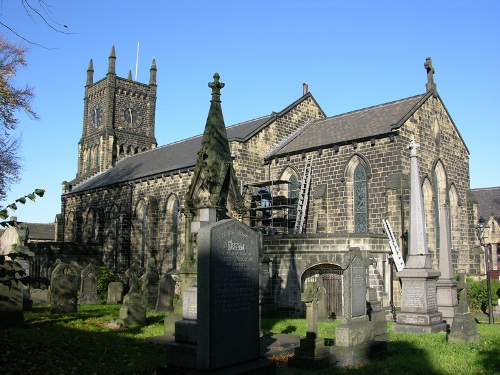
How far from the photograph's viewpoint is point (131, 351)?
11.4m

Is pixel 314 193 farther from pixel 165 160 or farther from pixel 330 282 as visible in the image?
pixel 165 160

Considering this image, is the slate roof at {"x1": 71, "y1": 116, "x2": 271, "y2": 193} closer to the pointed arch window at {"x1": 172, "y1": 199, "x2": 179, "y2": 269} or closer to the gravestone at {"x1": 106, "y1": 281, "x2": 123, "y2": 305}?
the pointed arch window at {"x1": 172, "y1": 199, "x2": 179, "y2": 269}

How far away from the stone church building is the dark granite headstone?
6909 millimetres

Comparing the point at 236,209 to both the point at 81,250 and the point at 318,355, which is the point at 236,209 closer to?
the point at 318,355

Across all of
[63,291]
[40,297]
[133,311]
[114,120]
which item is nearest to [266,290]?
[133,311]

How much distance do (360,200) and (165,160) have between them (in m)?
17.4

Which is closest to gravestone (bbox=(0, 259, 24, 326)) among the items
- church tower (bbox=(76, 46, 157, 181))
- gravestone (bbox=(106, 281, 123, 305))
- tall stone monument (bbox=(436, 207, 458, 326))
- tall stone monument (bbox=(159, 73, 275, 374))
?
tall stone monument (bbox=(159, 73, 275, 374))

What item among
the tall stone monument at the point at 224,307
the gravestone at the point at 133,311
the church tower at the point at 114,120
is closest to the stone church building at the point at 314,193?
the gravestone at the point at 133,311

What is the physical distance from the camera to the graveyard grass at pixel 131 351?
957 cm

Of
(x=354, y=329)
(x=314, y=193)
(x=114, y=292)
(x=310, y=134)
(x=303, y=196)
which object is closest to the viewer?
(x=354, y=329)

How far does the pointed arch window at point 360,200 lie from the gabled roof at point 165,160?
701 centimetres

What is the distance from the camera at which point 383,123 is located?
24.2 m

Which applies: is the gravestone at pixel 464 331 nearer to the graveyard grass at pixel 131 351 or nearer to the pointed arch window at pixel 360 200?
the graveyard grass at pixel 131 351

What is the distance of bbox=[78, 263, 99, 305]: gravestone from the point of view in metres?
24.0
